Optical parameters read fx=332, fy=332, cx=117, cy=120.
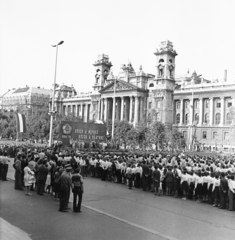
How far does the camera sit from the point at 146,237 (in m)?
9.54

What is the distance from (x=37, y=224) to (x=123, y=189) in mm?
8468

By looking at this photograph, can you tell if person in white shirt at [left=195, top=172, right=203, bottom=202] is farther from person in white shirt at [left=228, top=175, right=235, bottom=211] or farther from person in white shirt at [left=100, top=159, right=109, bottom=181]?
person in white shirt at [left=100, top=159, right=109, bottom=181]

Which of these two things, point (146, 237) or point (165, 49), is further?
point (165, 49)

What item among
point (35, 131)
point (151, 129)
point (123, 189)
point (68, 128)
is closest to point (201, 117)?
point (151, 129)

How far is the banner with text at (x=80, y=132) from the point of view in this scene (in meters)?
36.1

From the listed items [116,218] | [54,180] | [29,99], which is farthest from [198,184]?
[29,99]

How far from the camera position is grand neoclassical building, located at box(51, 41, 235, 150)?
3041 inches

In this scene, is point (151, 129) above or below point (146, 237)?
above

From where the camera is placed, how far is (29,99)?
135750 millimetres

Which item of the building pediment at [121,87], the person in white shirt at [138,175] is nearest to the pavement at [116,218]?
the person in white shirt at [138,175]

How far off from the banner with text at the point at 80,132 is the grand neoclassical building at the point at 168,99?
35.1 meters

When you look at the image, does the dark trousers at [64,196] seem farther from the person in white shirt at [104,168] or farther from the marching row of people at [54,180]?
the person in white shirt at [104,168]

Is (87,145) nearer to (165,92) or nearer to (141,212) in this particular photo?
(141,212)

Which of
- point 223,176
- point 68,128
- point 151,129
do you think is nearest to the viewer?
point 223,176
